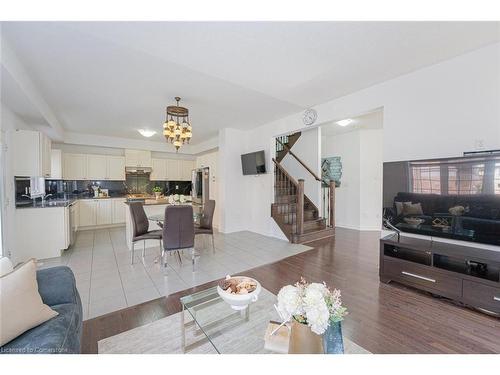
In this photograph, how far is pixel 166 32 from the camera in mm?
1858

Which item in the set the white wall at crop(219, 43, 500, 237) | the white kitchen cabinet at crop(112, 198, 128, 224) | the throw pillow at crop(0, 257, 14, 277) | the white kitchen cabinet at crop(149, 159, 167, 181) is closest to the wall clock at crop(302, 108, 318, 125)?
the white wall at crop(219, 43, 500, 237)

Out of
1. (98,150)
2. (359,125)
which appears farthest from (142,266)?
(359,125)

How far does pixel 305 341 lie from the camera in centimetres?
93

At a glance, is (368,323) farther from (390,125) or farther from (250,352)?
(390,125)

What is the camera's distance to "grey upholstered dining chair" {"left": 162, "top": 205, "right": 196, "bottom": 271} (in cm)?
276

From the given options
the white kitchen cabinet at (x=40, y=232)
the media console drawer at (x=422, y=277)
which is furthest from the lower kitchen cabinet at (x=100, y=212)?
the media console drawer at (x=422, y=277)

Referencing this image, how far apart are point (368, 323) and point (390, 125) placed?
7.97ft

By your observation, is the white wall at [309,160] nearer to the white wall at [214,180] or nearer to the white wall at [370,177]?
the white wall at [370,177]

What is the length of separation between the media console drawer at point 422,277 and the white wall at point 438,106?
132cm

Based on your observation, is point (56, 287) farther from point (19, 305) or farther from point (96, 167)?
point (96, 167)

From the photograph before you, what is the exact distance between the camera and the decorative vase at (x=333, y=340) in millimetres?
974

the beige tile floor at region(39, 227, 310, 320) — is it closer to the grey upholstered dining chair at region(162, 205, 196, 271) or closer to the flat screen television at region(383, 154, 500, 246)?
the grey upholstered dining chair at region(162, 205, 196, 271)

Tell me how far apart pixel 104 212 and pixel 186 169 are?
2.84 metres

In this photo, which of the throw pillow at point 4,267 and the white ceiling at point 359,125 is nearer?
the throw pillow at point 4,267
